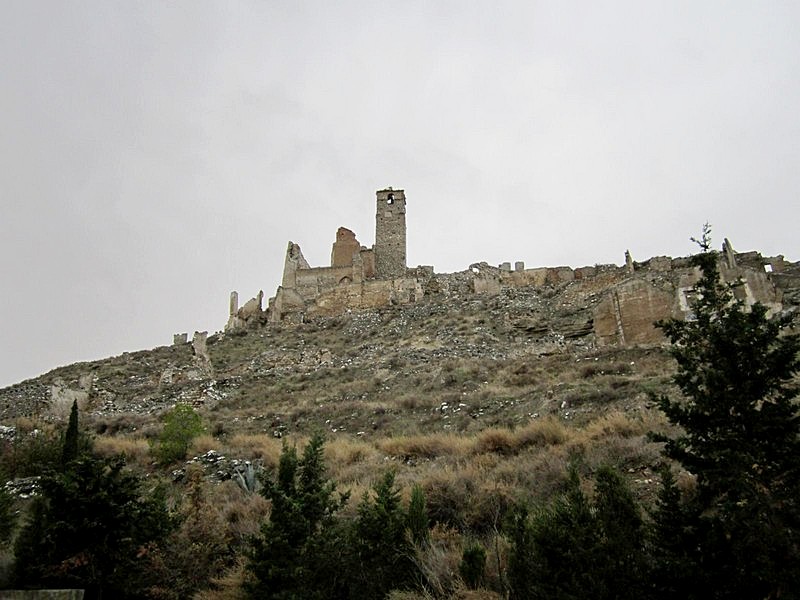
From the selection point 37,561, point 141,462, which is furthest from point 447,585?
point 141,462

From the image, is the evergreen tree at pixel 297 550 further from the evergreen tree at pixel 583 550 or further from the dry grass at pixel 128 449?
the dry grass at pixel 128 449

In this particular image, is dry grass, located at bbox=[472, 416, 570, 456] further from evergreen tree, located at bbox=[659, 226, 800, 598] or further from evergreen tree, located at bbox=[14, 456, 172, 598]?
evergreen tree, located at bbox=[14, 456, 172, 598]

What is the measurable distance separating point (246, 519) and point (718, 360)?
278 inches

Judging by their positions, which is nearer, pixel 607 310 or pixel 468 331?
pixel 607 310

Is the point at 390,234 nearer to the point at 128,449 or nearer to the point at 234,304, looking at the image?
the point at 234,304

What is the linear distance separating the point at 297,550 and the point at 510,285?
113ft

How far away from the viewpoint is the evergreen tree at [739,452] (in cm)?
447

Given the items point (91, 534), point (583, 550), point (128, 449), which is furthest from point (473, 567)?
point (128, 449)

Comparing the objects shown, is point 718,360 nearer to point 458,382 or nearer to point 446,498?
point 446,498

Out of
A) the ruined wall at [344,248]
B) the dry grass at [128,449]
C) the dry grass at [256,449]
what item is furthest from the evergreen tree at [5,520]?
the ruined wall at [344,248]

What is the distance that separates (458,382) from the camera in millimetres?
20484

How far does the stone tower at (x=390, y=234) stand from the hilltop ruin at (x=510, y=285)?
80mm

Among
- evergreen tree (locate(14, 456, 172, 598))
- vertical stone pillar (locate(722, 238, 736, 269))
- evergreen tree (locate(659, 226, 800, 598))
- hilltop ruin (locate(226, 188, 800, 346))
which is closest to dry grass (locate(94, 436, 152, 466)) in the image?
evergreen tree (locate(14, 456, 172, 598))

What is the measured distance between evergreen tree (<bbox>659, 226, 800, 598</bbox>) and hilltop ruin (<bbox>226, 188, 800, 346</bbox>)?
50.6 ft
